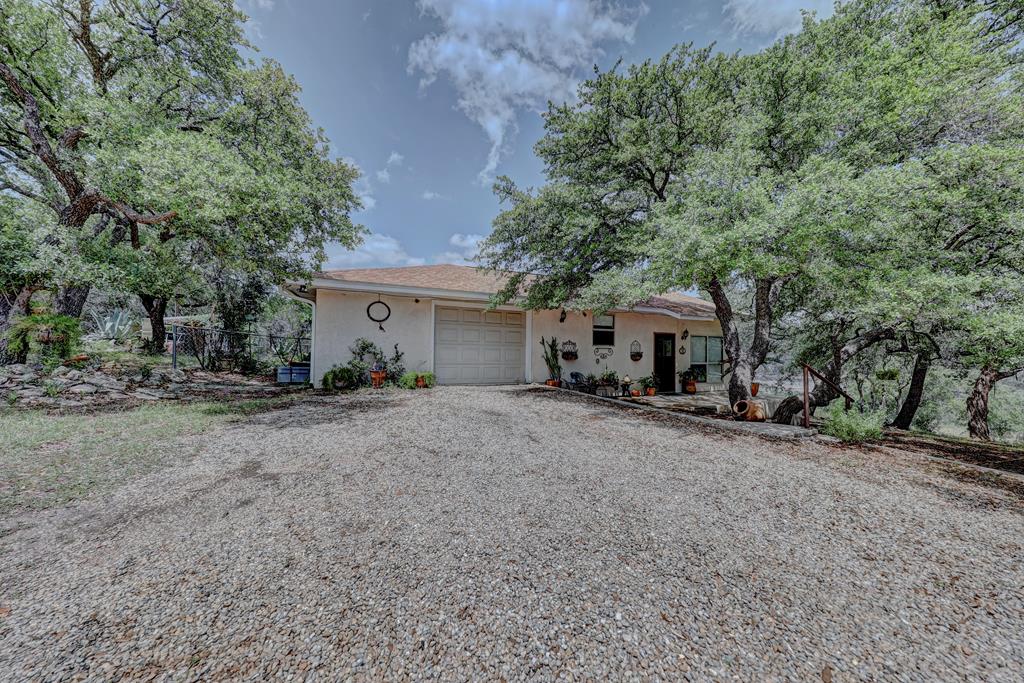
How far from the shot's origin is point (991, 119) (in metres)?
5.36

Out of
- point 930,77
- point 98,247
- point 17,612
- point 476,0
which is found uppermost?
point 476,0

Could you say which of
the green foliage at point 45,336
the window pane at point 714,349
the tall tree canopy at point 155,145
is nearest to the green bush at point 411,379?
the tall tree canopy at point 155,145

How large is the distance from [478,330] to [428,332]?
4.76ft

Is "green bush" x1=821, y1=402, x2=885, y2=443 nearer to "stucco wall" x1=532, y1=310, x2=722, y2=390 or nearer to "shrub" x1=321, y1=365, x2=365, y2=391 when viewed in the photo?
"stucco wall" x1=532, y1=310, x2=722, y2=390

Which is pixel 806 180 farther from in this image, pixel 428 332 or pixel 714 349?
pixel 428 332

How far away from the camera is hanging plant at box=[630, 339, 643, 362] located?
35.9 ft

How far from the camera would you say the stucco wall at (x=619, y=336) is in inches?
403

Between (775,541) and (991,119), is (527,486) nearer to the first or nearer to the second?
(775,541)

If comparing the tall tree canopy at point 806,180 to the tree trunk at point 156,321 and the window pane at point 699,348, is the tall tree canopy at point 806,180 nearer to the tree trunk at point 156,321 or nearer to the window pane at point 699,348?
the window pane at point 699,348

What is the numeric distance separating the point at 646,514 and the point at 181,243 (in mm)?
13771


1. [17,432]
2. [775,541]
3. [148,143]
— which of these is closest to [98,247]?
[148,143]

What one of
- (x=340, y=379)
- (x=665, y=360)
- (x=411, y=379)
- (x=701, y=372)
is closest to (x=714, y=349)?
(x=701, y=372)

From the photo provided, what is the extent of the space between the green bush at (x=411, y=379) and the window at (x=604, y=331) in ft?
16.3

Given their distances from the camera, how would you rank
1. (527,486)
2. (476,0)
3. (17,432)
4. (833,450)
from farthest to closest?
(476,0) < (833,450) < (17,432) < (527,486)
